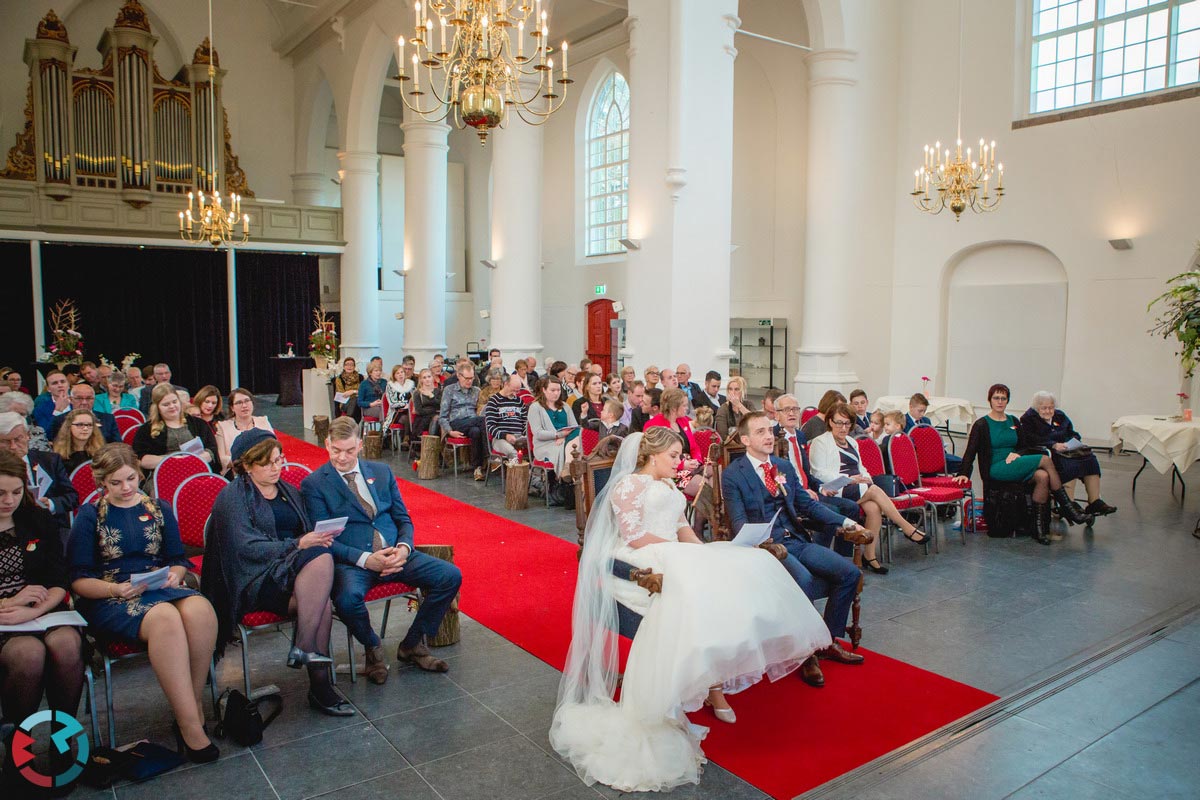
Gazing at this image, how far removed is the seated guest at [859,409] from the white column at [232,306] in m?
14.8

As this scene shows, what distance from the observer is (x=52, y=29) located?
601 inches

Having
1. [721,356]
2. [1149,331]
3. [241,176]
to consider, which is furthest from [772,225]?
[241,176]

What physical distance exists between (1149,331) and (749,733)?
992 cm

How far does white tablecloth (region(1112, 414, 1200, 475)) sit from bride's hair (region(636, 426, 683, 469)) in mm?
6308

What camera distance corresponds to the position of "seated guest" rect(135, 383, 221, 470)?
5723mm

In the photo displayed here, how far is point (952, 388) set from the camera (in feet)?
43.5

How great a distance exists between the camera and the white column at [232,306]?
1764cm

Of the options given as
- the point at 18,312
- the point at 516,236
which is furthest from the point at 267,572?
the point at 18,312

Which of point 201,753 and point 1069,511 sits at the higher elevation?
point 1069,511

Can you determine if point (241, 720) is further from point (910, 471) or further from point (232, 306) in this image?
point (232, 306)

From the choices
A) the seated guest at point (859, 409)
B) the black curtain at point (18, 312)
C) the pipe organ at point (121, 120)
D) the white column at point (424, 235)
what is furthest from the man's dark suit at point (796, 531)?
the black curtain at point (18, 312)

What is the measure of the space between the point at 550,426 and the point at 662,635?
184 inches

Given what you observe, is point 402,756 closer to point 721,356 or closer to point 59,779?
point 59,779

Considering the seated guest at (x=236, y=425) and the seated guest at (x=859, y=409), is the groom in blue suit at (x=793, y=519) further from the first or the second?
the seated guest at (x=236, y=425)
